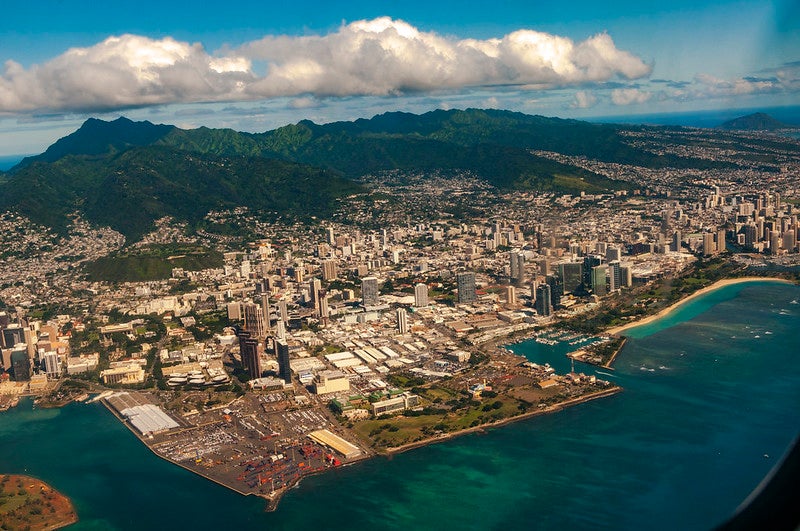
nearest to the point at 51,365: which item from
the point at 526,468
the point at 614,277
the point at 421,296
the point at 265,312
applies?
the point at 265,312

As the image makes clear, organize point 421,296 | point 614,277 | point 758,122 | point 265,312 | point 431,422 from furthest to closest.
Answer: point 421,296 → point 614,277 → point 265,312 → point 758,122 → point 431,422

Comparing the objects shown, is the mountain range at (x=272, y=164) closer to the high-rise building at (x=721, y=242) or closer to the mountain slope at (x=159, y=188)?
the mountain slope at (x=159, y=188)

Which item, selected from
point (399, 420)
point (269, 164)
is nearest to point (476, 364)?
point (399, 420)

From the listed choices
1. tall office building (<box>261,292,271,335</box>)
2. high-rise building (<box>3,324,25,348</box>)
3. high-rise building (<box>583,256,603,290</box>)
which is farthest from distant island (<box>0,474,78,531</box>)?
high-rise building (<box>583,256,603,290</box>)

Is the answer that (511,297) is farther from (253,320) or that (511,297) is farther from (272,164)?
(272,164)

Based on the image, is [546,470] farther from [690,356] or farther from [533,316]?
[533,316]

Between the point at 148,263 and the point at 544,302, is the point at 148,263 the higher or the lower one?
the higher one
